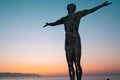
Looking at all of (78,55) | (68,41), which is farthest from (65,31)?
(78,55)

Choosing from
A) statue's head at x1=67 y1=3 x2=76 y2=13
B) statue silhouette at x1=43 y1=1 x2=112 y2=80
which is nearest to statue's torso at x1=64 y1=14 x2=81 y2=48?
statue silhouette at x1=43 y1=1 x2=112 y2=80

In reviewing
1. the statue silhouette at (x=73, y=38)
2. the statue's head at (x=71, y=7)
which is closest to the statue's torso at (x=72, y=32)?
the statue silhouette at (x=73, y=38)

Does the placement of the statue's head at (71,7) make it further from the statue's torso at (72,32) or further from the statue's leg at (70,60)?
the statue's leg at (70,60)

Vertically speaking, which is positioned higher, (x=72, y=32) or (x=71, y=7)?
(x=71, y=7)

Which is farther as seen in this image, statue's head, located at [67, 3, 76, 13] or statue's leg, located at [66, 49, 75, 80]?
statue's head, located at [67, 3, 76, 13]

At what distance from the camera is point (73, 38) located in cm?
1351

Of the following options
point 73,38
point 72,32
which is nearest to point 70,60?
point 73,38

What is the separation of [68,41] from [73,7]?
5.56ft

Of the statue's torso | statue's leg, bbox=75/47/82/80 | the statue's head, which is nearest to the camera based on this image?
statue's leg, bbox=75/47/82/80

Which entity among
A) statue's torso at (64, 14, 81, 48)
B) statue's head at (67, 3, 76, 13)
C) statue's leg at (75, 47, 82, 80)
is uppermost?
statue's head at (67, 3, 76, 13)

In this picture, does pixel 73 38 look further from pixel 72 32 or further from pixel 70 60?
pixel 70 60

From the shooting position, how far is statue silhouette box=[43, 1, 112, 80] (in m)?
13.3

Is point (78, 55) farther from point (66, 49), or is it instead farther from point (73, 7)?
point (73, 7)

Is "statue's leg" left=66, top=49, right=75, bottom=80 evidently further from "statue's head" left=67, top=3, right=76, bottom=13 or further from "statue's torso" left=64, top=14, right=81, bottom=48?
"statue's head" left=67, top=3, right=76, bottom=13
